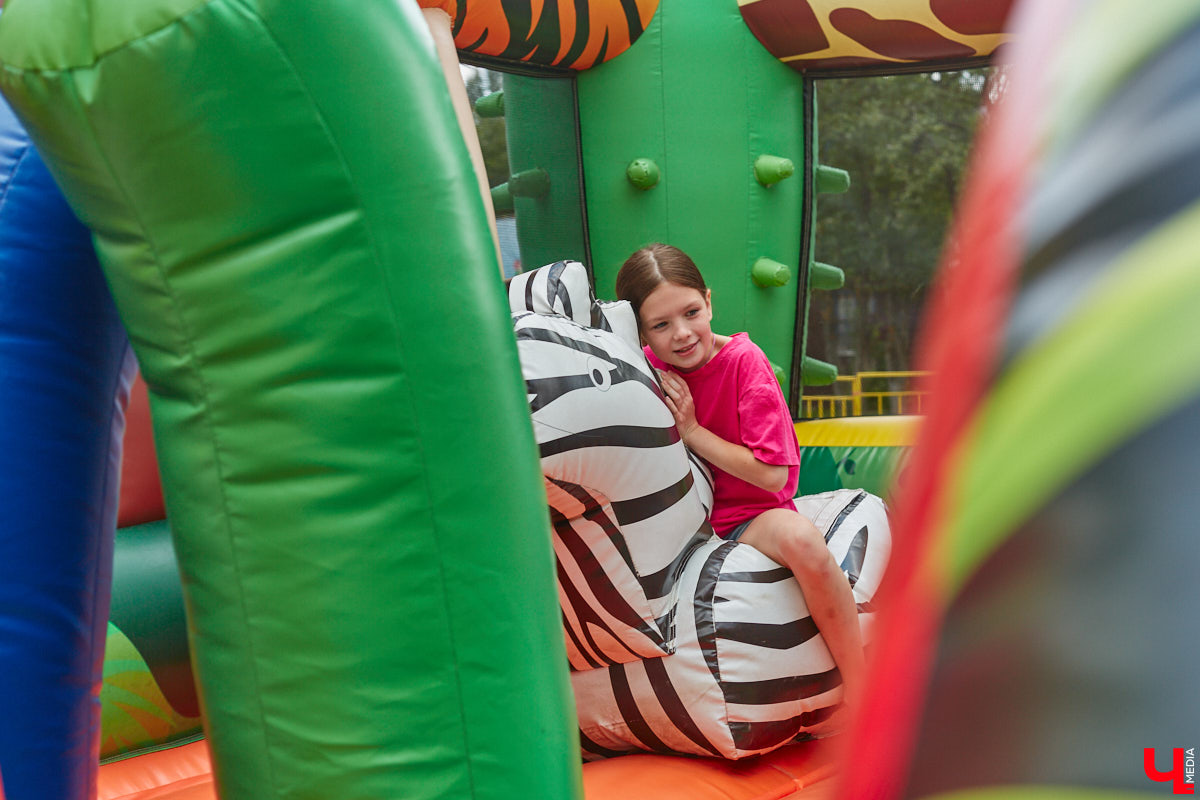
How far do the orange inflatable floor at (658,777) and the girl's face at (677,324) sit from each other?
0.62m

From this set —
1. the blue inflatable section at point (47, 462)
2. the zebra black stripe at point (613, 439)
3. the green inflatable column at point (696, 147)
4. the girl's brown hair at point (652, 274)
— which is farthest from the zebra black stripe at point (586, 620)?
the green inflatable column at point (696, 147)

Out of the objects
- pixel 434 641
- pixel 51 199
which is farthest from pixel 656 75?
pixel 434 641

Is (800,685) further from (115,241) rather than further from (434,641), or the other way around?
(115,241)

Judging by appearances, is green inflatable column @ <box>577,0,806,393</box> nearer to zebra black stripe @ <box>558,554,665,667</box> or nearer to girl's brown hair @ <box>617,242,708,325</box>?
girl's brown hair @ <box>617,242,708,325</box>

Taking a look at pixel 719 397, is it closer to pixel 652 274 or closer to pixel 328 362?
pixel 652 274

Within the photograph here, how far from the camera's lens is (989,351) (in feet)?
0.63

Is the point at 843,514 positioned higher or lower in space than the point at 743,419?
lower

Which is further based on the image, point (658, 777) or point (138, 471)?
point (138, 471)

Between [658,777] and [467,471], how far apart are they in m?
0.91

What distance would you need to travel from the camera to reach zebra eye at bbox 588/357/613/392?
128cm

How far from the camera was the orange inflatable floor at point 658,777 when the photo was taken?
1309 millimetres

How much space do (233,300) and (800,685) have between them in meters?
1.03

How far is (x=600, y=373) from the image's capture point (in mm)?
1290

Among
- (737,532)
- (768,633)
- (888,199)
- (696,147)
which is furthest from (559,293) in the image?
(888,199)
